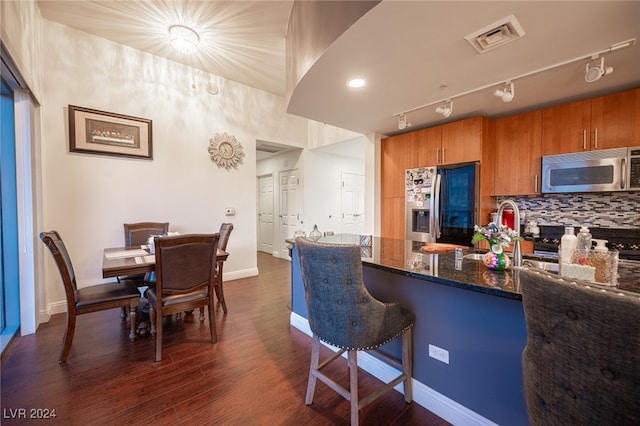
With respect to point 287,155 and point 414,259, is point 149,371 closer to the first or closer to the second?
point 414,259

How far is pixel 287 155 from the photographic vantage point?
6012 mm

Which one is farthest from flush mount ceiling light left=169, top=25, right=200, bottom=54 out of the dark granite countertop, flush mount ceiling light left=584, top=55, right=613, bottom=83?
flush mount ceiling light left=584, top=55, right=613, bottom=83

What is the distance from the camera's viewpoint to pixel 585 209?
283cm

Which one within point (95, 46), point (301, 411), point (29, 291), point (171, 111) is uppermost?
point (95, 46)

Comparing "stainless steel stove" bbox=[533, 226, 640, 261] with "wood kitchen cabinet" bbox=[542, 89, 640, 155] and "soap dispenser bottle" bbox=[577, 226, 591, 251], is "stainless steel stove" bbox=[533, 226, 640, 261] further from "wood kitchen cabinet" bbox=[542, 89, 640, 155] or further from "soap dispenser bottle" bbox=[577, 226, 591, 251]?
"soap dispenser bottle" bbox=[577, 226, 591, 251]

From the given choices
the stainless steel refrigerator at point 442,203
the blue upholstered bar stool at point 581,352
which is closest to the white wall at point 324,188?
the stainless steel refrigerator at point 442,203

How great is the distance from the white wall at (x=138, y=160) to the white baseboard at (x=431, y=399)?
3027 mm

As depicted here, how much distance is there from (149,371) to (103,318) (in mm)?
1428

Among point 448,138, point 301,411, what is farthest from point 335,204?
point 301,411

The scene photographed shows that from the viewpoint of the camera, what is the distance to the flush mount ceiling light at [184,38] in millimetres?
2965

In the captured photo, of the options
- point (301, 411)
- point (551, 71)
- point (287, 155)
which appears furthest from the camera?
point (287, 155)

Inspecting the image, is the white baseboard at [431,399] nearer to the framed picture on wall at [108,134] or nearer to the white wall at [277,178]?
the framed picture on wall at [108,134]

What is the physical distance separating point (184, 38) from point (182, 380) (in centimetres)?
350

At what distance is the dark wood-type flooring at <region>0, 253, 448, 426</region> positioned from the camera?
60.6 inches
